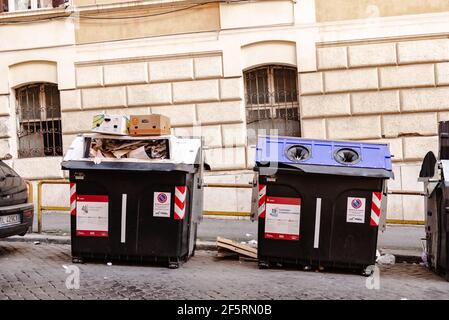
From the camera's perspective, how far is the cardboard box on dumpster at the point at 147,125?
6758 mm

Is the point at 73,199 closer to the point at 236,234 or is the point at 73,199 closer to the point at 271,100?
the point at 236,234

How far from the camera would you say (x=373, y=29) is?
1070 centimetres

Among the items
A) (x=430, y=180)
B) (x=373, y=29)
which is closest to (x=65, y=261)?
(x=430, y=180)

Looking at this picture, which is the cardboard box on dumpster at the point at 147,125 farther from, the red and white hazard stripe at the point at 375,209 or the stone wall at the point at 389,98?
the stone wall at the point at 389,98

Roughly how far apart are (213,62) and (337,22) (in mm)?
2576

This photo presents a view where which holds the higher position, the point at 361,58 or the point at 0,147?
the point at 361,58

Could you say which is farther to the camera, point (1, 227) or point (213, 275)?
point (1, 227)

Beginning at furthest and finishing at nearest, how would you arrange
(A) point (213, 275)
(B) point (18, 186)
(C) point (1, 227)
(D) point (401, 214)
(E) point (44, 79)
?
(E) point (44, 79) < (D) point (401, 214) < (B) point (18, 186) < (C) point (1, 227) < (A) point (213, 275)

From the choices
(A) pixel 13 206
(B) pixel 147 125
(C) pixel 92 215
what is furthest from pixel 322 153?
(A) pixel 13 206

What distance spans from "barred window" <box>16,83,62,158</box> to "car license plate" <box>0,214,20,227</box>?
191 inches

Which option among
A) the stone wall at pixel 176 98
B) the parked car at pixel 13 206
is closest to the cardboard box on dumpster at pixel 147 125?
the parked car at pixel 13 206

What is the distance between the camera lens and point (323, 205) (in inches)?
257

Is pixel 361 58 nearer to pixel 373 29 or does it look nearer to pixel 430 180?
pixel 373 29

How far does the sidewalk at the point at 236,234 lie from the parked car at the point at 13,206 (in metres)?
1.26
